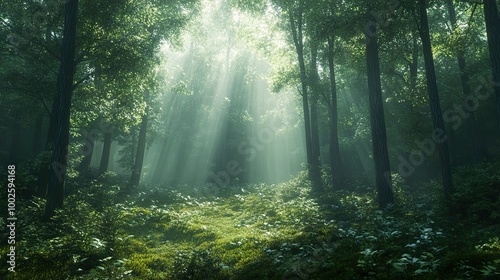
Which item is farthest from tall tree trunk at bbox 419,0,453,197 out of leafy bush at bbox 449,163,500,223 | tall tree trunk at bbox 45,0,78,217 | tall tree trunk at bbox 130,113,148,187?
tall tree trunk at bbox 130,113,148,187

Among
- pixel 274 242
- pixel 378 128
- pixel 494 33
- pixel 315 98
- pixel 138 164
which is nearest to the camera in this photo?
pixel 274 242

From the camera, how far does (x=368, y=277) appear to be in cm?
623

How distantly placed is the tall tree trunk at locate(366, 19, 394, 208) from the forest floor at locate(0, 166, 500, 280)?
0.81m

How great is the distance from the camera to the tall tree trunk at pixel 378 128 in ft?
43.5

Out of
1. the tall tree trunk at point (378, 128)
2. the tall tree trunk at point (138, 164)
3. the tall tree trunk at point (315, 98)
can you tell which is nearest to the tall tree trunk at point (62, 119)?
the tall tree trunk at point (138, 164)

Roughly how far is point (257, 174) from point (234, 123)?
728cm

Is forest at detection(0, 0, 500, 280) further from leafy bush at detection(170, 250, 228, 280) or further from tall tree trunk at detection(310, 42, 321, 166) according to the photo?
tall tree trunk at detection(310, 42, 321, 166)

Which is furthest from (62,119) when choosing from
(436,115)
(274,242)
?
(436,115)

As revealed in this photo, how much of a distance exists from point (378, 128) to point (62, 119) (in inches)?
491

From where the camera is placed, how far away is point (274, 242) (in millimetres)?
10016

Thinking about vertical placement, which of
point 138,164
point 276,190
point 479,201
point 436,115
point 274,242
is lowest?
point 274,242

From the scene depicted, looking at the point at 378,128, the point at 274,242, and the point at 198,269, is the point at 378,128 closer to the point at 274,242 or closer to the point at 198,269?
the point at 274,242

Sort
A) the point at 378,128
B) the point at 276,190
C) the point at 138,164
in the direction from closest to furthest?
1. the point at 378,128
2. the point at 276,190
3. the point at 138,164

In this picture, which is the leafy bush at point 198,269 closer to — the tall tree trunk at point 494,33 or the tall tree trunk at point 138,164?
the tall tree trunk at point 494,33
